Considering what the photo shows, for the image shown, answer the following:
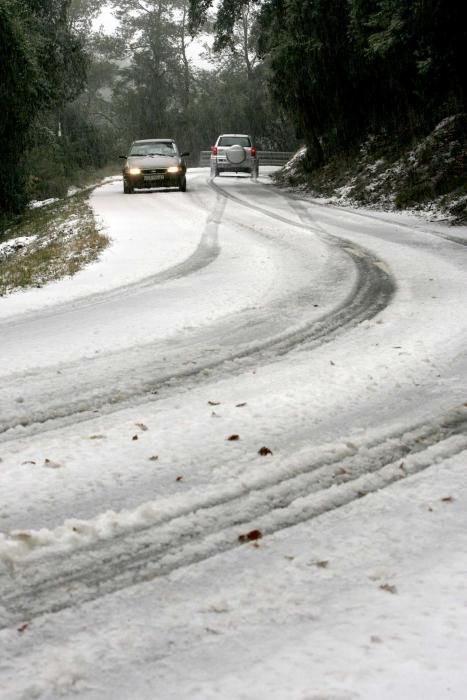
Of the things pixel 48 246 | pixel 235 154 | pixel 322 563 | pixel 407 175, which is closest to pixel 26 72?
pixel 48 246

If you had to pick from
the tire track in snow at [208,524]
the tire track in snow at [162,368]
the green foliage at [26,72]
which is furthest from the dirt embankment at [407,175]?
the tire track in snow at [208,524]

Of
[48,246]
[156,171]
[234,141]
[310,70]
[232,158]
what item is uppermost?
[310,70]

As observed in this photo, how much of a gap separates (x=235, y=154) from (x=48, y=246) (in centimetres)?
1811

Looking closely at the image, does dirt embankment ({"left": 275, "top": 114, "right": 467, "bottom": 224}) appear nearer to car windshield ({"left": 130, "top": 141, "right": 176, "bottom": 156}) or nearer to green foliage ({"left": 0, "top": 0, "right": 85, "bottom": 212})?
car windshield ({"left": 130, "top": 141, "right": 176, "bottom": 156})

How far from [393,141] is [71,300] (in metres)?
17.2

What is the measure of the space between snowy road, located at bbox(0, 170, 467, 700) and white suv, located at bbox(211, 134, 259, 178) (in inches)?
960

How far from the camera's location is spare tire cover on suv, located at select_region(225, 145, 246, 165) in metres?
29.9

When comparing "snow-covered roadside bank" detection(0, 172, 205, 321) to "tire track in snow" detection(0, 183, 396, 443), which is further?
"snow-covered roadside bank" detection(0, 172, 205, 321)

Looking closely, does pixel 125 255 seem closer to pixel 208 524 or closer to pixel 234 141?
pixel 208 524

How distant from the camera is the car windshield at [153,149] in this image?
Result: 2316 cm

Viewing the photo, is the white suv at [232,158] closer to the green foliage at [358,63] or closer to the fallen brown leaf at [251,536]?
the green foliage at [358,63]

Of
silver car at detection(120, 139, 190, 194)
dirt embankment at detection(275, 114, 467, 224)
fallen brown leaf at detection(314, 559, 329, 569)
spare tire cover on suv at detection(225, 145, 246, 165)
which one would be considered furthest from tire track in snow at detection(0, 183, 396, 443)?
spare tire cover on suv at detection(225, 145, 246, 165)

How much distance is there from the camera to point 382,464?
3.29m

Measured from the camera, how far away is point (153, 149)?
76.5 feet
